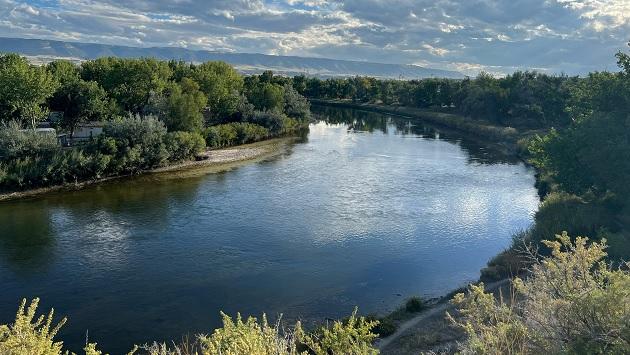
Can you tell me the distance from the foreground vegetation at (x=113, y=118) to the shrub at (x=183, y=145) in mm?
93

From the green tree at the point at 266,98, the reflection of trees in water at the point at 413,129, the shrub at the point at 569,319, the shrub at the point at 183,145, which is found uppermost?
the green tree at the point at 266,98

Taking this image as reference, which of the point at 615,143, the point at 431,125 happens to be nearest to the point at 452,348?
the point at 615,143

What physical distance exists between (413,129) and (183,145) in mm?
42458

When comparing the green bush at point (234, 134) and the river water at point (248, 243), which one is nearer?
the river water at point (248, 243)

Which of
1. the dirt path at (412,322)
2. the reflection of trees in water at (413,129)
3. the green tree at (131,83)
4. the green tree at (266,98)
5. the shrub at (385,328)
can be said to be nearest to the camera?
the dirt path at (412,322)

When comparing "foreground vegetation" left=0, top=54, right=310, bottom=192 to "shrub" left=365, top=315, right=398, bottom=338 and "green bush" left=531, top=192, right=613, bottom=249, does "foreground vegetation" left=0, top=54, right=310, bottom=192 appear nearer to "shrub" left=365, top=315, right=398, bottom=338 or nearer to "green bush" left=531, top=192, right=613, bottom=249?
"shrub" left=365, top=315, right=398, bottom=338

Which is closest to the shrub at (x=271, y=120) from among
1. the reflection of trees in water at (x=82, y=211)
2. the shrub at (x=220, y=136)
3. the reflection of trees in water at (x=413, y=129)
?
the shrub at (x=220, y=136)

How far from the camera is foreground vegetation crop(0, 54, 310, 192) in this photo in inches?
1503

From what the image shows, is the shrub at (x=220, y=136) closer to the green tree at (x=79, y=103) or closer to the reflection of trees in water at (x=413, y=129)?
the green tree at (x=79, y=103)

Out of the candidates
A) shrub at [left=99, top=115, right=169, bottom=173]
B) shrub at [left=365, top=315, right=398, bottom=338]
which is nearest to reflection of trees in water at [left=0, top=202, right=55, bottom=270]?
shrub at [left=99, top=115, right=169, bottom=173]

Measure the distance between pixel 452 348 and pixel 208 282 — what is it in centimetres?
1128

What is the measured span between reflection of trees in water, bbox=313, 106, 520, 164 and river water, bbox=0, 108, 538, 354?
9.53 metres

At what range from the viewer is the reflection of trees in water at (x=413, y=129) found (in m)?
55.8

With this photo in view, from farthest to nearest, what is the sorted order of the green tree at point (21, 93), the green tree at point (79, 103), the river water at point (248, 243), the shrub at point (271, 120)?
the shrub at point (271, 120) < the green tree at point (79, 103) < the green tree at point (21, 93) < the river water at point (248, 243)
